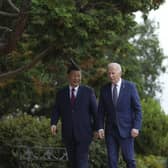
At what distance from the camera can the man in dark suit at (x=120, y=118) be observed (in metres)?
7.44

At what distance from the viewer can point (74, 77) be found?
769 centimetres

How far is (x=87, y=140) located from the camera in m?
7.80

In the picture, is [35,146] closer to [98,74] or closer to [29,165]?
[29,165]

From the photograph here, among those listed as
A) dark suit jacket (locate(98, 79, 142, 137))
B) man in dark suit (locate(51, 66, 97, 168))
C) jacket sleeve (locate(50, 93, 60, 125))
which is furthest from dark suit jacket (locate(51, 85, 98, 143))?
dark suit jacket (locate(98, 79, 142, 137))

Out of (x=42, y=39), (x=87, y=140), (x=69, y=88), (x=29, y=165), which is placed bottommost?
(x=29, y=165)

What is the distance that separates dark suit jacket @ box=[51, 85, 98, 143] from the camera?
7.76 m

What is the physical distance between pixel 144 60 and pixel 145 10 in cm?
3442

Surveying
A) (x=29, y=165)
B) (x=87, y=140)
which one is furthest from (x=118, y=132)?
(x=29, y=165)

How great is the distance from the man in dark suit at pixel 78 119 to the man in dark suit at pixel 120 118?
294 millimetres

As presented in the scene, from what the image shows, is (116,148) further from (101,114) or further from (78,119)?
(78,119)

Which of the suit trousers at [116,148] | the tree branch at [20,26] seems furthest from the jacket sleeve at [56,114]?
the tree branch at [20,26]

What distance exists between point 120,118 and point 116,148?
1.41ft

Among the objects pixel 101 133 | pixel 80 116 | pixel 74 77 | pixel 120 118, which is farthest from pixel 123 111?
pixel 74 77

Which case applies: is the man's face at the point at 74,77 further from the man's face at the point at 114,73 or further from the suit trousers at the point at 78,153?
the suit trousers at the point at 78,153
